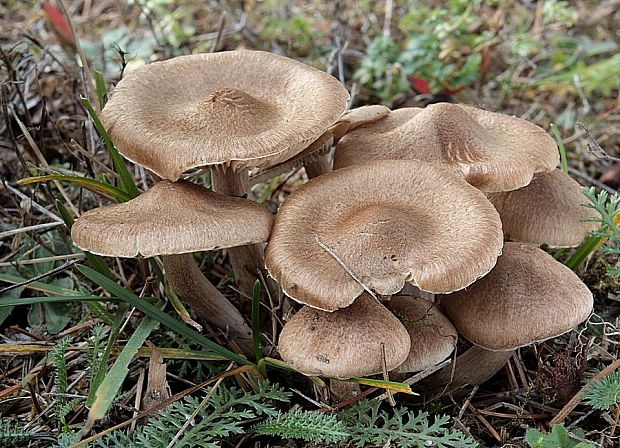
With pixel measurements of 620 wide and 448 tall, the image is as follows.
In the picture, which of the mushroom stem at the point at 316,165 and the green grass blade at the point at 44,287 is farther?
the mushroom stem at the point at 316,165

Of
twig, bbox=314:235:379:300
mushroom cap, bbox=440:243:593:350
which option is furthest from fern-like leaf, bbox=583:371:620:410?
twig, bbox=314:235:379:300

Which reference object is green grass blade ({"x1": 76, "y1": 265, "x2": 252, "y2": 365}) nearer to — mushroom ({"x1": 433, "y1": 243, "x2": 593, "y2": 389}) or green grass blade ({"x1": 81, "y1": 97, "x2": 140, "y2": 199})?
green grass blade ({"x1": 81, "y1": 97, "x2": 140, "y2": 199})

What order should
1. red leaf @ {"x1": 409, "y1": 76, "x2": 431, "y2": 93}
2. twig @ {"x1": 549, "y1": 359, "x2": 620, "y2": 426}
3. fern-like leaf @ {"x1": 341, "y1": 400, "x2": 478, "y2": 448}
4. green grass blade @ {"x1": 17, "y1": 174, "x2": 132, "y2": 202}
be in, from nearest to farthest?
fern-like leaf @ {"x1": 341, "y1": 400, "x2": 478, "y2": 448} → twig @ {"x1": 549, "y1": 359, "x2": 620, "y2": 426} → green grass blade @ {"x1": 17, "y1": 174, "x2": 132, "y2": 202} → red leaf @ {"x1": 409, "y1": 76, "x2": 431, "y2": 93}

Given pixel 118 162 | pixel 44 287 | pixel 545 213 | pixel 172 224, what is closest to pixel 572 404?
pixel 545 213

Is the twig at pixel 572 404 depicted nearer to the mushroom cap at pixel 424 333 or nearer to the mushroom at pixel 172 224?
the mushroom cap at pixel 424 333

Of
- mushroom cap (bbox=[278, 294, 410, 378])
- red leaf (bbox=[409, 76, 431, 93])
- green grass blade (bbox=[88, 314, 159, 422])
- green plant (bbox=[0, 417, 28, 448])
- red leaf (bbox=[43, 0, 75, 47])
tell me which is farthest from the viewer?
red leaf (bbox=[409, 76, 431, 93])

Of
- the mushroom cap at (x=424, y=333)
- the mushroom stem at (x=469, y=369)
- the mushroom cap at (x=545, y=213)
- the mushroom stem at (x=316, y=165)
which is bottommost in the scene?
the mushroom stem at (x=469, y=369)

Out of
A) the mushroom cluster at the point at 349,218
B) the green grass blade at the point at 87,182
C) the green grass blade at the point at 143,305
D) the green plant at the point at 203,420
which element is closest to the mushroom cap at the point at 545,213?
the mushroom cluster at the point at 349,218
